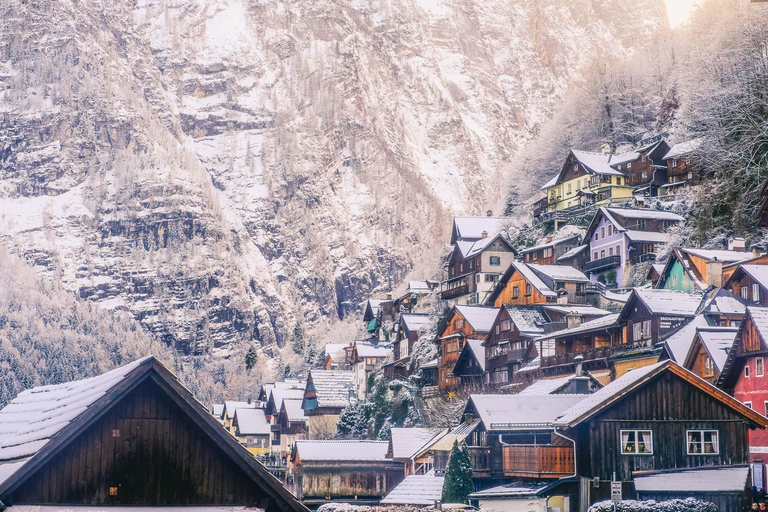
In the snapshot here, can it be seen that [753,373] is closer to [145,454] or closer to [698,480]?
[698,480]

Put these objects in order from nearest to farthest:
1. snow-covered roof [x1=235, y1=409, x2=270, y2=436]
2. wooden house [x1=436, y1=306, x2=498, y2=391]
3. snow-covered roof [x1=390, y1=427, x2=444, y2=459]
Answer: snow-covered roof [x1=390, y1=427, x2=444, y2=459], wooden house [x1=436, y1=306, x2=498, y2=391], snow-covered roof [x1=235, y1=409, x2=270, y2=436]

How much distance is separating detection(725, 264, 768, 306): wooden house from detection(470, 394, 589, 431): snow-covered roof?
10.8 metres

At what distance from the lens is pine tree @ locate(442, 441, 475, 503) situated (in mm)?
52688

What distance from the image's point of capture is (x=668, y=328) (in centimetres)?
6059

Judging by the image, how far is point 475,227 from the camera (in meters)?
120

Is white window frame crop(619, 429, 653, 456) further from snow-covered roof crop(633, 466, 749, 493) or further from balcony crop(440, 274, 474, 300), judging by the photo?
balcony crop(440, 274, 474, 300)

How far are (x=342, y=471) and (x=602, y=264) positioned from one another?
2673 cm

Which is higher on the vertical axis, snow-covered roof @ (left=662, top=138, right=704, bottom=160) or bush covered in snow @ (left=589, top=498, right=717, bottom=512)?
snow-covered roof @ (left=662, top=138, right=704, bottom=160)

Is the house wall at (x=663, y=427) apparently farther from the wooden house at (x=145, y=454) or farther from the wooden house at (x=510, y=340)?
the wooden house at (x=145, y=454)

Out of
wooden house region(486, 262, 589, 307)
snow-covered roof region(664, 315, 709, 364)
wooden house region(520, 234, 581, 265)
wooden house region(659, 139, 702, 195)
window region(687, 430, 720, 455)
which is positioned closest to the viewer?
window region(687, 430, 720, 455)

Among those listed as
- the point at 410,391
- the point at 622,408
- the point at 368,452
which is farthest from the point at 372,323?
the point at 622,408

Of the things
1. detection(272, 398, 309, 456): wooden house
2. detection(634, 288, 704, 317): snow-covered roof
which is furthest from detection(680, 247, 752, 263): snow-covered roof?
detection(272, 398, 309, 456): wooden house

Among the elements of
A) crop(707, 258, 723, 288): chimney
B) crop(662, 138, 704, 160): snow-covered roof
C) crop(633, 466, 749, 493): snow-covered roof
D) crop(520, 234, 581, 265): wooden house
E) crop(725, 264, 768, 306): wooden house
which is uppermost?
crop(662, 138, 704, 160): snow-covered roof

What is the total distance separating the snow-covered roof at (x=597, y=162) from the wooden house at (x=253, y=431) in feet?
145
